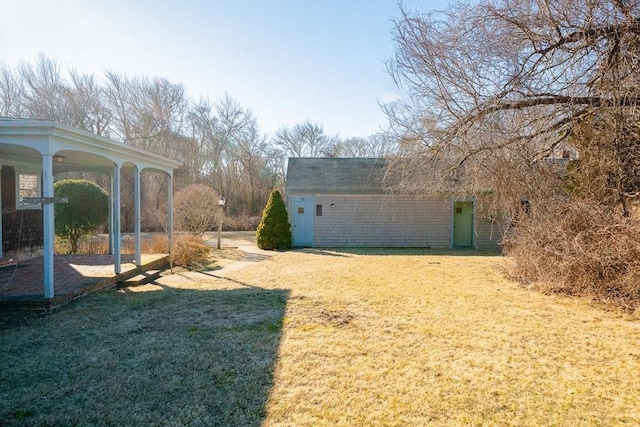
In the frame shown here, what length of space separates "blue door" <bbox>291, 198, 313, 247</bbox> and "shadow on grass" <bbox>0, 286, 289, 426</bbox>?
8859 millimetres

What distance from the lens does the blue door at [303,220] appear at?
48.8 ft

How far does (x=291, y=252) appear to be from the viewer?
1328 centimetres

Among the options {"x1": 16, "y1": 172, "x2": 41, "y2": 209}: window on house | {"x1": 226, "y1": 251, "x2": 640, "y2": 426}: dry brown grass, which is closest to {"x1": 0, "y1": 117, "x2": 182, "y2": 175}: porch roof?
{"x1": 16, "y1": 172, "x2": 41, "y2": 209}: window on house

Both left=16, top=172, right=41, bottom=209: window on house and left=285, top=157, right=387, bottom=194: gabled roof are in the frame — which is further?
left=285, top=157, right=387, bottom=194: gabled roof

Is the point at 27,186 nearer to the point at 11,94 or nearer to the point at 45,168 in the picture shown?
the point at 45,168

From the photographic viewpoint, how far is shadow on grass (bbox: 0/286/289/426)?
112 inches

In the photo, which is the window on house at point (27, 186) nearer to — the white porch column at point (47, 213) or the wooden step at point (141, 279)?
the wooden step at point (141, 279)

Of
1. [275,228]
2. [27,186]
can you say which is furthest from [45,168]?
[275,228]

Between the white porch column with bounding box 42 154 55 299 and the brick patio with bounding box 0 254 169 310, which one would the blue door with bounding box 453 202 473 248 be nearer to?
the brick patio with bounding box 0 254 169 310

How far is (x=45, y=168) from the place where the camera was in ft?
17.3

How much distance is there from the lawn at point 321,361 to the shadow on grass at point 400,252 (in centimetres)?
617

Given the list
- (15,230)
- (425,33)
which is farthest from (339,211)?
(15,230)

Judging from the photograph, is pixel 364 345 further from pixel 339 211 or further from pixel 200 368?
pixel 339 211

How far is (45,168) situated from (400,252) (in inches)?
424
